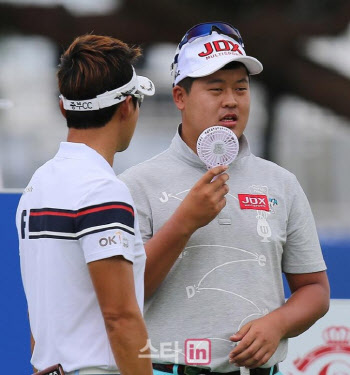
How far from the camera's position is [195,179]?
254 cm

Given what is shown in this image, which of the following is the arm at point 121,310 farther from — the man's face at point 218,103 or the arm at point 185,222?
the man's face at point 218,103

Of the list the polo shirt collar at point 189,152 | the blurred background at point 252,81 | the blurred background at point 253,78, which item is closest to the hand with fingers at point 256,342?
the polo shirt collar at point 189,152

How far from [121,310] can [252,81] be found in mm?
5640

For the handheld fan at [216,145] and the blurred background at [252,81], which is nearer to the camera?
the handheld fan at [216,145]

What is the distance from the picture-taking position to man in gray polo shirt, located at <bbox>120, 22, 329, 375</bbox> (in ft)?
7.83

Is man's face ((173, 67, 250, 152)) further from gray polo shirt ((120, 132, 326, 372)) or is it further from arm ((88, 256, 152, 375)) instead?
arm ((88, 256, 152, 375))

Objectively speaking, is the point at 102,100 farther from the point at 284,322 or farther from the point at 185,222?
the point at 284,322

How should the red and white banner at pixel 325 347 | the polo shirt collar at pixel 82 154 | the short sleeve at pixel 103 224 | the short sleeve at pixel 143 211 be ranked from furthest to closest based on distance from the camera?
the red and white banner at pixel 325 347 < the short sleeve at pixel 143 211 < the polo shirt collar at pixel 82 154 < the short sleeve at pixel 103 224

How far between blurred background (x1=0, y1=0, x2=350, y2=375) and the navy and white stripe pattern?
313 centimetres

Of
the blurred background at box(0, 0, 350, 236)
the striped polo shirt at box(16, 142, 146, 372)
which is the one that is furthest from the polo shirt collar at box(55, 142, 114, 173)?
the blurred background at box(0, 0, 350, 236)

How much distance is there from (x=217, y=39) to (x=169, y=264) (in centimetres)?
70

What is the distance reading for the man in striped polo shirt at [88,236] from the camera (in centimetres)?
202

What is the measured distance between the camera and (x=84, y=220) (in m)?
2.01

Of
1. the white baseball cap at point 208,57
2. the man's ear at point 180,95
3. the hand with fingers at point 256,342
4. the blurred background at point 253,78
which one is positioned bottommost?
the hand with fingers at point 256,342
